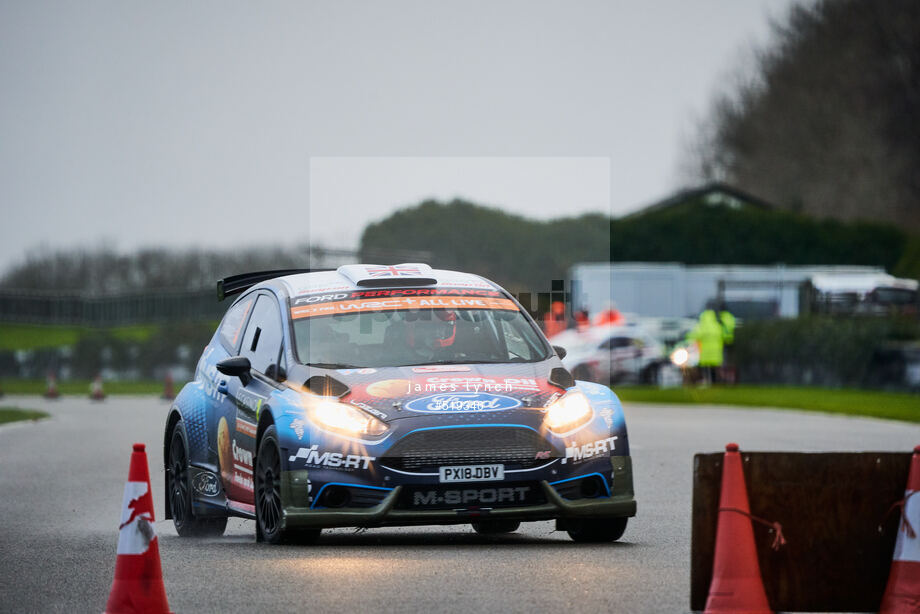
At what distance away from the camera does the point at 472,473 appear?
9.30 m

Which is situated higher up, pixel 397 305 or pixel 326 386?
pixel 397 305

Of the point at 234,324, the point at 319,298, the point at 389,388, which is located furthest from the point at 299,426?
the point at 234,324

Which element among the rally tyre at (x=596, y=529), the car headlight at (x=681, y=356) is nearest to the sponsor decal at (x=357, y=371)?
the rally tyre at (x=596, y=529)

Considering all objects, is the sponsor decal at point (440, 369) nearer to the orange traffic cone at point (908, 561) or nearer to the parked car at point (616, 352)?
the orange traffic cone at point (908, 561)

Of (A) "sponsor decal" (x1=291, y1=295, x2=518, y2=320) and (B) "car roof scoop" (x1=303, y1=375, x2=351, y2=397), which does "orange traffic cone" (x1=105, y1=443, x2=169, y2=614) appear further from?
(A) "sponsor decal" (x1=291, y1=295, x2=518, y2=320)

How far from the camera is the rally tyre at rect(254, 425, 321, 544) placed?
959 centimetres

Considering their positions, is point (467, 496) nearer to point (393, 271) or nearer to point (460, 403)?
point (460, 403)

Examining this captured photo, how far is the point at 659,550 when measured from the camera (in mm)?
9656

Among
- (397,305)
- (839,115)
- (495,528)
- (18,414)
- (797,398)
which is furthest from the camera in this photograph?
(839,115)

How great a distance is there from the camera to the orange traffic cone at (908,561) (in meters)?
7.04

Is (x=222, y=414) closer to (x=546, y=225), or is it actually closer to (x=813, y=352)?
(x=546, y=225)

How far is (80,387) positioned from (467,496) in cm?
4054

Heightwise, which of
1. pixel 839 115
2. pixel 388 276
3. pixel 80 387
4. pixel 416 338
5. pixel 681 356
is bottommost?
pixel 80 387

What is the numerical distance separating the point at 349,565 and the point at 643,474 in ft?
25.1
